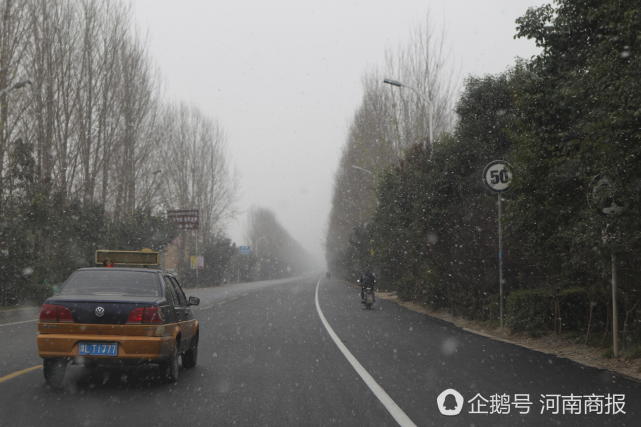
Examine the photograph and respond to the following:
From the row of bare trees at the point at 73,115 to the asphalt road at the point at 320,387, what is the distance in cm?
1657

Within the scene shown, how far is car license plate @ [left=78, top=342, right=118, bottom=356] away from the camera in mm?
7746

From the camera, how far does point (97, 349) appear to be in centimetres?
776

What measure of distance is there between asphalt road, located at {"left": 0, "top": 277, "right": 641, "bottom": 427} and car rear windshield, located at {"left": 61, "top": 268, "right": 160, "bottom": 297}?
1126 mm

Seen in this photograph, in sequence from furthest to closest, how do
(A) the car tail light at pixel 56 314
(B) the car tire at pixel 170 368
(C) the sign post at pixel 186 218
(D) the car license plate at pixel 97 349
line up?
(C) the sign post at pixel 186 218, (B) the car tire at pixel 170 368, (A) the car tail light at pixel 56 314, (D) the car license plate at pixel 97 349

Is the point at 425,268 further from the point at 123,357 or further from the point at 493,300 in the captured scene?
the point at 123,357

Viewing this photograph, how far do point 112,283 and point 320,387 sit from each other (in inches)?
115

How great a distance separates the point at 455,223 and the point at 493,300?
304cm

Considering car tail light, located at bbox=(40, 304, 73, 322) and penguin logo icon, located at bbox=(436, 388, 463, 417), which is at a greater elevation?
car tail light, located at bbox=(40, 304, 73, 322)

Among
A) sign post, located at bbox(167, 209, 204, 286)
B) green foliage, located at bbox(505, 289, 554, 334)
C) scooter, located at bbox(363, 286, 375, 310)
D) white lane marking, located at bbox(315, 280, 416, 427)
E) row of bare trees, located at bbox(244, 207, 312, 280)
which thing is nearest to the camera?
white lane marking, located at bbox(315, 280, 416, 427)

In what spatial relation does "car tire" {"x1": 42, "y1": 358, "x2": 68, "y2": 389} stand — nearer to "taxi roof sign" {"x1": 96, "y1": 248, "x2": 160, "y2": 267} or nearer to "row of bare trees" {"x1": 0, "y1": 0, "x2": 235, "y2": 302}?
"taxi roof sign" {"x1": 96, "y1": 248, "x2": 160, "y2": 267}

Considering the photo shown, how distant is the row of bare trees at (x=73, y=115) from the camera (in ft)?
91.0

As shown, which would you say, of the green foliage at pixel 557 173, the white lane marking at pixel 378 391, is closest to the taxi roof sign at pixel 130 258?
the white lane marking at pixel 378 391

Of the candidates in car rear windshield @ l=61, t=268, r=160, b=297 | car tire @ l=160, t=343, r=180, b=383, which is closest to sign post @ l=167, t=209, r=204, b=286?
car rear windshield @ l=61, t=268, r=160, b=297

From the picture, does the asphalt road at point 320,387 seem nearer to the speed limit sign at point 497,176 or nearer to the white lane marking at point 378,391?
the white lane marking at point 378,391
